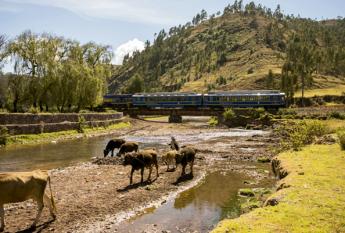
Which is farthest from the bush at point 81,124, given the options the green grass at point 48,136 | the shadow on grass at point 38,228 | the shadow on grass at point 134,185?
the shadow on grass at point 38,228

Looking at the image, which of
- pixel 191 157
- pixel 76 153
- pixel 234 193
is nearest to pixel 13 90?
pixel 76 153

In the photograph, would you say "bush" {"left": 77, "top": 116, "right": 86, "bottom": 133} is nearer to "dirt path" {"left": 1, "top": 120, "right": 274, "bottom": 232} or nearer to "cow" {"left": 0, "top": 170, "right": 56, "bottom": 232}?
"dirt path" {"left": 1, "top": 120, "right": 274, "bottom": 232}

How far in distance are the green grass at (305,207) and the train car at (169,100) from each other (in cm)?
6783

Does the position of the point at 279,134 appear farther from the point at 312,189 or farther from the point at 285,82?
the point at 285,82

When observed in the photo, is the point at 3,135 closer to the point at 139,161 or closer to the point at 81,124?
the point at 81,124

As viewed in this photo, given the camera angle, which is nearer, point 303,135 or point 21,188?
point 21,188

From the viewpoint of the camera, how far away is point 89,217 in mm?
15234

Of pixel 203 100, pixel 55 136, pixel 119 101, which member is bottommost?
pixel 55 136

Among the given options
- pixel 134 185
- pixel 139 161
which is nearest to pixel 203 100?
pixel 139 161

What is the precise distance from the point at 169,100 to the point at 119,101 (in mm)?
13897

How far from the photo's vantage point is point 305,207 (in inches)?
527

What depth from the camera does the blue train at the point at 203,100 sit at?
83375mm

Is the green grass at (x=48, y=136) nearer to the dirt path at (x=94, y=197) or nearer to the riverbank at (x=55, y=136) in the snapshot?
the riverbank at (x=55, y=136)

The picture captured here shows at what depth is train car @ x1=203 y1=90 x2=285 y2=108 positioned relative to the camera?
8312 centimetres
